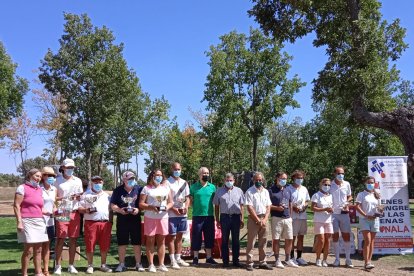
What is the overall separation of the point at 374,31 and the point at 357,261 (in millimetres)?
6417

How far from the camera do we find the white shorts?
9.61 m

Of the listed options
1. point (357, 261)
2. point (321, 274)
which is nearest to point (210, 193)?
point (321, 274)

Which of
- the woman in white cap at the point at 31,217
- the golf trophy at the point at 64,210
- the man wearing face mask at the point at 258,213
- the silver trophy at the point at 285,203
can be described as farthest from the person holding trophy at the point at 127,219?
the silver trophy at the point at 285,203

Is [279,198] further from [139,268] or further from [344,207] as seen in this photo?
[139,268]

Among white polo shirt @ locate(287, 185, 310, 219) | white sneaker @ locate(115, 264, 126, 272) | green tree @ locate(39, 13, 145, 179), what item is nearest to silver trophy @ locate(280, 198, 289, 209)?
white polo shirt @ locate(287, 185, 310, 219)

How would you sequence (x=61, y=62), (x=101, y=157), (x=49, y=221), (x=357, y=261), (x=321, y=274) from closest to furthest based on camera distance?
(x=49, y=221), (x=321, y=274), (x=357, y=261), (x=61, y=62), (x=101, y=157)

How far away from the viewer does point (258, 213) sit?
30.6 ft

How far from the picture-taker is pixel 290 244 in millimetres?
9805

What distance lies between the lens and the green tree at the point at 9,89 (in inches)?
1150

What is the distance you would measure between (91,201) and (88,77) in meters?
17.5

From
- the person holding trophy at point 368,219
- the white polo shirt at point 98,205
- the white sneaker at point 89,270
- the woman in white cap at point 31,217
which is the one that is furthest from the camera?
the person holding trophy at point 368,219

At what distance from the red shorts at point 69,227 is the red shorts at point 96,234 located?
20 cm

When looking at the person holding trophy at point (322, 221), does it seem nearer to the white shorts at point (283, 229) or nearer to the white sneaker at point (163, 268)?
the white shorts at point (283, 229)

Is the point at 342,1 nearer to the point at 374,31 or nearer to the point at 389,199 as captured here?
the point at 374,31
